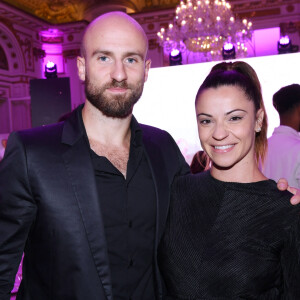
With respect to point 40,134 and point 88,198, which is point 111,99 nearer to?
point 40,134

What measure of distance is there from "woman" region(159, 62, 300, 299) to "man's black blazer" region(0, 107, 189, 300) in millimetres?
360

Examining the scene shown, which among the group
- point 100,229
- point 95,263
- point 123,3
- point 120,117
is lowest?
point 95,263

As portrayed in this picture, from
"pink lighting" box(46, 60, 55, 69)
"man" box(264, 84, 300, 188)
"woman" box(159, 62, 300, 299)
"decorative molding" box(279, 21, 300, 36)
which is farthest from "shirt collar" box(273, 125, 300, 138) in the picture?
"decorative molding" box(279, 21, 300, 36)

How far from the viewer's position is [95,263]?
159 cm

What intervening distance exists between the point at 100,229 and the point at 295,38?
33.7 feet

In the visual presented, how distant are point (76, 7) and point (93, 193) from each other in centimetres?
1118

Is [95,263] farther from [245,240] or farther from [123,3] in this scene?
[123,3]

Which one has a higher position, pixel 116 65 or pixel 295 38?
pixel 295 38

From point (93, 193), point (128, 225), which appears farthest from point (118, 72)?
point (128, 225)

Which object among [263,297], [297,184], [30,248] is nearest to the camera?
[263,297]

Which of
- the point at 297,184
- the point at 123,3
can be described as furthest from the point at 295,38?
the point at 297,184

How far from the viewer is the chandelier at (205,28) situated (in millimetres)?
7707

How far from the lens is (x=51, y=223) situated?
63.0 inches

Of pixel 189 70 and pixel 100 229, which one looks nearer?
pixel 100 229
